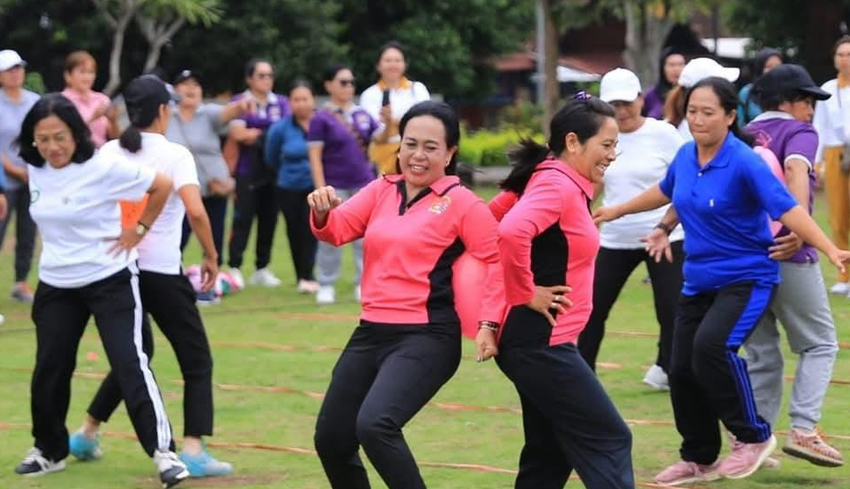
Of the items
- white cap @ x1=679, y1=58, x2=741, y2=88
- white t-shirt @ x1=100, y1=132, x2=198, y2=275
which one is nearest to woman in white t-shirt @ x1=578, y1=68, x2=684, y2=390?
white cap @ x1=679, y1=58, x2=741, y2=88

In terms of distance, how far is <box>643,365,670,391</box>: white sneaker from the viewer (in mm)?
9492

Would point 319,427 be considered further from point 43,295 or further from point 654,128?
point 654,128

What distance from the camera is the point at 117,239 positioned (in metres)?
7.40

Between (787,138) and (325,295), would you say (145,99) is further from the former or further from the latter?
(325,295)

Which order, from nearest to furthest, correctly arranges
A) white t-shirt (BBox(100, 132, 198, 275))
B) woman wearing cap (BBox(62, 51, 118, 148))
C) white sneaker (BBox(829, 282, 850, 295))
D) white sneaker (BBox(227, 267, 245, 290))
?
white t-shirt (BBox(100, 132, 198, 275)), white sneaker (BBox(829, 282, 850, 295)), woman wearing cap (BBox(62, 51, 118, 148)), white sneaker (BBox(227, 267, 245, 290))

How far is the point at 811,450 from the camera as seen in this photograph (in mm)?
7262

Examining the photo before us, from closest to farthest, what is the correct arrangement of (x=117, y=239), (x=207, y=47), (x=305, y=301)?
(x=117, y=239), (x=305, y=301), (x=207, y=47)

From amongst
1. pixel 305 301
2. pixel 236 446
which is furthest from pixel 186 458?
pixel 305 301

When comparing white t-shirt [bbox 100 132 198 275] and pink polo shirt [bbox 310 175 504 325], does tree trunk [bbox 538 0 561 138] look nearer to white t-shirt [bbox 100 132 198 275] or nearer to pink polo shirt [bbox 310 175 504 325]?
white t-shirt [bbox 100 132 198 275]

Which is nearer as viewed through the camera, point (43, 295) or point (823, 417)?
point (43, 295)

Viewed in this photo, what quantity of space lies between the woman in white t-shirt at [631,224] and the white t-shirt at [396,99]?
185 inches

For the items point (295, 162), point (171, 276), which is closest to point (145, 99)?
point (171, 276)

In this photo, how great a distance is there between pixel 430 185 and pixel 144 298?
207 cm

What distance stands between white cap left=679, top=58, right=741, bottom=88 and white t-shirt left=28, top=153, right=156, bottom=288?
8.74 ft
